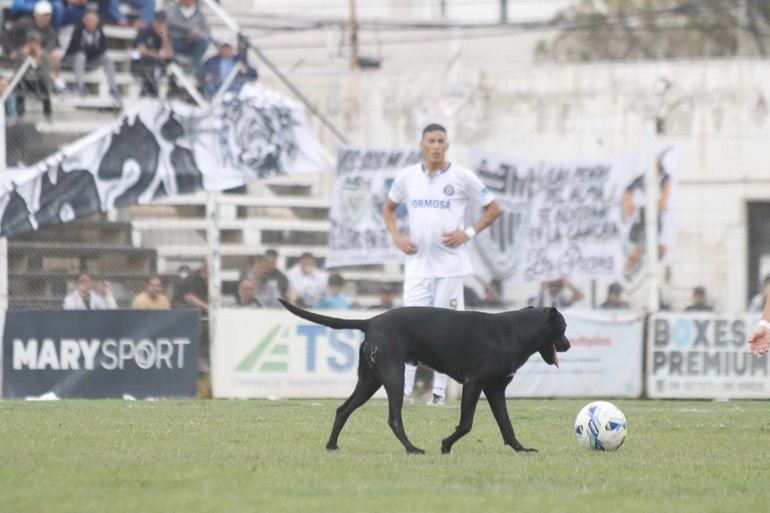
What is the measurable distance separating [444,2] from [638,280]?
16.0 m

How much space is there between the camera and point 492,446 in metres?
10.0

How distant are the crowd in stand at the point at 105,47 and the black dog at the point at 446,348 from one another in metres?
12.2

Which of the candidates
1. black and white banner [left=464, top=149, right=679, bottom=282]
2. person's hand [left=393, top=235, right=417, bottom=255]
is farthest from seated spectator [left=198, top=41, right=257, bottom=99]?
person's hand [left=393, top=235, right=417, bottom=255]

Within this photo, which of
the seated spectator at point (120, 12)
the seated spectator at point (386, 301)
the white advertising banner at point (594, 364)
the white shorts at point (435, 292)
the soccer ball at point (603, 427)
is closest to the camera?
the soccer ball at point (603, 427)

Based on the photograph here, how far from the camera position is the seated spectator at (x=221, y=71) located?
74.0 feet

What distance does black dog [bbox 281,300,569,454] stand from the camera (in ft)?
29.6

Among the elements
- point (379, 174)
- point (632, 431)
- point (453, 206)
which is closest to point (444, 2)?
point (379, 174)

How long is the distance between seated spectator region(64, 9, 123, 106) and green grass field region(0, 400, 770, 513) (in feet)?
30.5

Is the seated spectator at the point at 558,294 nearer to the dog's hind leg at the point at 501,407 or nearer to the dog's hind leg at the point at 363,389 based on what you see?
the dog's hind leg at the point at 501,407

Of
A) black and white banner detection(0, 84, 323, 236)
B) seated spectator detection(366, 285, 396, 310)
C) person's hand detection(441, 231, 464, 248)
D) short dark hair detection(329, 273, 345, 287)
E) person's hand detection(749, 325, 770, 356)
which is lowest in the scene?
seated spectator detection(366, 285, 396, 310)

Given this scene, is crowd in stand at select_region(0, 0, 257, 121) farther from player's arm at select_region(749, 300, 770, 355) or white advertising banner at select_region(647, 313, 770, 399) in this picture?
player's arm at select_region(749, 300, 770, 355)

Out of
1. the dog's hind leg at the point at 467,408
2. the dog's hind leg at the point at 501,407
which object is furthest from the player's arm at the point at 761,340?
the dog's hind leg at the point at 467,408

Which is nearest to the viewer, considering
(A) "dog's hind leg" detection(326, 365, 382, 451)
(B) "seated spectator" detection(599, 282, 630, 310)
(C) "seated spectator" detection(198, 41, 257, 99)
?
(A) "dog's hind leg" detection(326, 365, 382, 451)

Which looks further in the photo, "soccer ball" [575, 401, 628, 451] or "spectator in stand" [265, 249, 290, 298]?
"spectator in stand" [265, 249, 290, 298]
